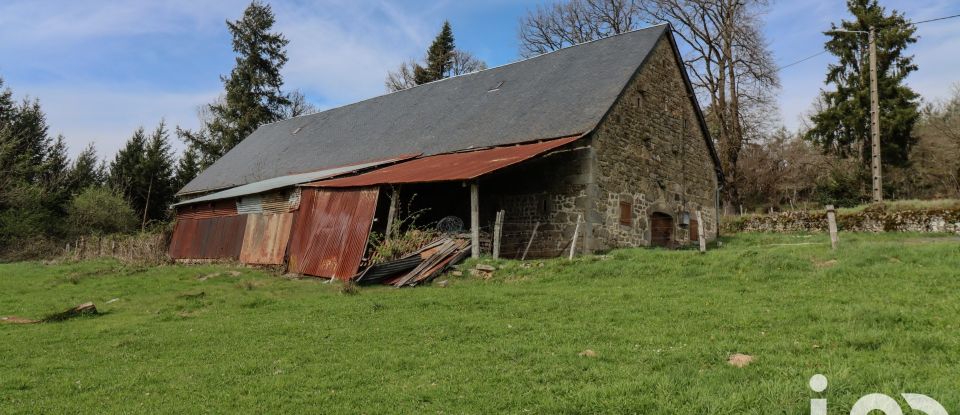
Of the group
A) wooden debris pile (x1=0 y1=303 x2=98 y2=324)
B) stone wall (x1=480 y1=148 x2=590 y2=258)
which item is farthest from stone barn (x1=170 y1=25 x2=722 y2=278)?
wooden debris pile (x1=0 y1=303 x2=98 y2=324)

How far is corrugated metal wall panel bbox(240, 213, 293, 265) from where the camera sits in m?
17.0

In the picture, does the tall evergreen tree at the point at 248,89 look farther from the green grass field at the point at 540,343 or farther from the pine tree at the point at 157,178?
the green grass field at the point at 540,343

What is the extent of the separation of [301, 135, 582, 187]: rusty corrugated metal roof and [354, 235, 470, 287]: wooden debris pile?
5.38 feet

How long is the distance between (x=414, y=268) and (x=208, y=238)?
12.6m

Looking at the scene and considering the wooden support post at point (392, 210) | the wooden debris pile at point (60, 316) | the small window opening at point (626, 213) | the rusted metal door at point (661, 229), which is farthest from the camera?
the rusted metal door at point (661, 229)

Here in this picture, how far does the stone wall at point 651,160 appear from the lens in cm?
1563

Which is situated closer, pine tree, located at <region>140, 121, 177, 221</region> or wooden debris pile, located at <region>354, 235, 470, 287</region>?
wooden debris pile, located at <region>354, 235, 470, 287</region>

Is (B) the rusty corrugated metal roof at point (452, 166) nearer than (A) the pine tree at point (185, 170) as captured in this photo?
Yes

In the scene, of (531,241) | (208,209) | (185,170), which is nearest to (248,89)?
(185,170)

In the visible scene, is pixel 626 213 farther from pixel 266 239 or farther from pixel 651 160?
pixel 266 239

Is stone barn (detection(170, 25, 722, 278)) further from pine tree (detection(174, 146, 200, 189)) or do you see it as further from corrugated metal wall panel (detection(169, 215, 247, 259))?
pine tree (detection(174, 146, 200, 189))

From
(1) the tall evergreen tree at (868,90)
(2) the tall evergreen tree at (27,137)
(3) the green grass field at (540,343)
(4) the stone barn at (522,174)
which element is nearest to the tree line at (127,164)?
(2) the tall evergreen tree at (27,137)

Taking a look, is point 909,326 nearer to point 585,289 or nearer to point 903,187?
point 585,289

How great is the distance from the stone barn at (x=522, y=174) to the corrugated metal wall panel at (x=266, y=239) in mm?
63
